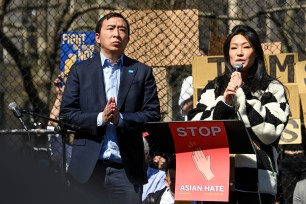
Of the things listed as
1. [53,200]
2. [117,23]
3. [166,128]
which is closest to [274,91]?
[166,128]

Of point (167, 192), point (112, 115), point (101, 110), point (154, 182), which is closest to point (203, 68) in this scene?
point (154, 182)

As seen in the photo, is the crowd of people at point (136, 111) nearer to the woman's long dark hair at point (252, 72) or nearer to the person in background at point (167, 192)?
the woman's long dark hair at point (252, 72)

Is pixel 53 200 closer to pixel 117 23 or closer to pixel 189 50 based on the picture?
pixel 117 23

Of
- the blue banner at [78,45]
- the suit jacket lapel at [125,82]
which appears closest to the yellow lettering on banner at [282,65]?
the blue banner at [78,45]

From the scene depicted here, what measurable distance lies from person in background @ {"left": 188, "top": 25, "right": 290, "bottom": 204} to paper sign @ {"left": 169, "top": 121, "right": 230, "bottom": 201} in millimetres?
122

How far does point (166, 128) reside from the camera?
3.34 m

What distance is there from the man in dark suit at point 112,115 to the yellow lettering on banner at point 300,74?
7.93 ft

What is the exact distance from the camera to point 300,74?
6250 millimetres

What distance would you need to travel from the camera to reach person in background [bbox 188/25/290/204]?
10.9ft

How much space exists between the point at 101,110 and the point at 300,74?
2787mm

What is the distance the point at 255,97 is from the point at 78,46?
4055mm

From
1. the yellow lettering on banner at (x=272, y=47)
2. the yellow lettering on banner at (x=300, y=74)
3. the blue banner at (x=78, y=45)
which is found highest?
the blue banner at (x=78, y=45)

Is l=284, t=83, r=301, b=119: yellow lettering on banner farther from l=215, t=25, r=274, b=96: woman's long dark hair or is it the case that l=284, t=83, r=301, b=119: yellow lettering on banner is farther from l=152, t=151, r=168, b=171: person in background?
l=215, t=25, r=274, b=96: woman's long dark hair

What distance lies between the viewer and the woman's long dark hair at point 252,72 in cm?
353
